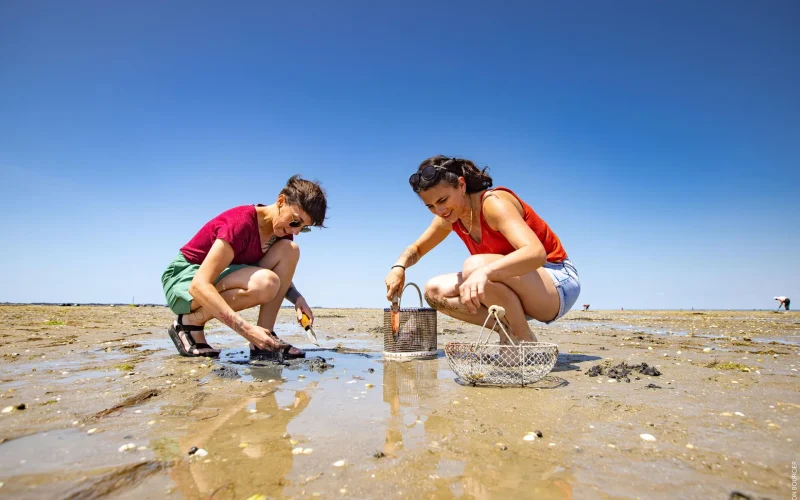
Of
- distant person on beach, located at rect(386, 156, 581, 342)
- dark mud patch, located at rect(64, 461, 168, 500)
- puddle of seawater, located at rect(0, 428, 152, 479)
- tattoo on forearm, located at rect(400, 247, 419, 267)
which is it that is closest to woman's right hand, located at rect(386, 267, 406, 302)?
distant person on beach, located at rect(386, 156, 581, 342)

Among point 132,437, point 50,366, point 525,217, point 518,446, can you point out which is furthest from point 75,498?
point 525,217

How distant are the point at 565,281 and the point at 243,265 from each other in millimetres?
3243

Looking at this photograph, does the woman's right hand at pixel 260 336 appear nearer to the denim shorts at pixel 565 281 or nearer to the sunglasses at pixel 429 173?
the sunglasses at pixel 429 173

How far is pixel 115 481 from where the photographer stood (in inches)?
63.4

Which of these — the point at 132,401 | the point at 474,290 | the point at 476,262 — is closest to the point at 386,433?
the point at 474,290

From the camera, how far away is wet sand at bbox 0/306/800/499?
62.6 inches

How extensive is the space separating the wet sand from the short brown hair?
1.47m

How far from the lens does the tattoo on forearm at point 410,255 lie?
4825 millimetres

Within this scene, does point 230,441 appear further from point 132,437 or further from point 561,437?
point 561,437

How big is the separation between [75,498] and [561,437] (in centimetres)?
193

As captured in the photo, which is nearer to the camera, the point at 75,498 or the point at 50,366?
the point at 75,498

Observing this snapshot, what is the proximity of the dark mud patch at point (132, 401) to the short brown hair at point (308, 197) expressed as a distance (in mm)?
1999

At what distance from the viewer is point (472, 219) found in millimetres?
4312

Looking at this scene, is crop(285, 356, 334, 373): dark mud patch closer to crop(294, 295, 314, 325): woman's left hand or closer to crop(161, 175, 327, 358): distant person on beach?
crop(161, 175, 327, 358): distant person on beach
